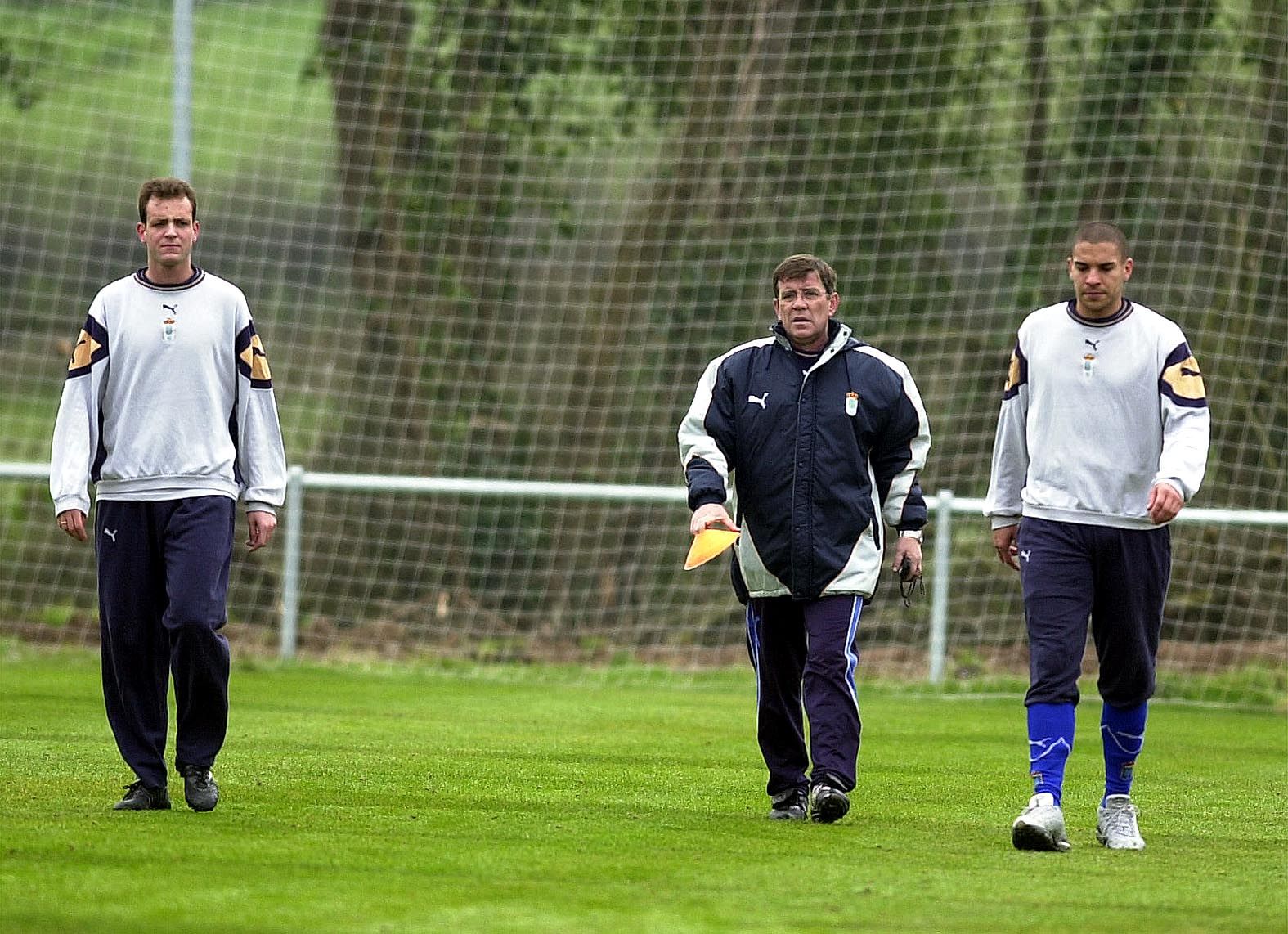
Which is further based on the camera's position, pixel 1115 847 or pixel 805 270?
pixel 805 270

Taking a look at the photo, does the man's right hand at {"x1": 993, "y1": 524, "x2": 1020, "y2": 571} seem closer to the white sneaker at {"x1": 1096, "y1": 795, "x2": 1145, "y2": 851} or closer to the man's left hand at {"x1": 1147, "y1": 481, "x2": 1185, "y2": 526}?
the man's left hand at {"x1": 1147, "y1": 481, "x2": 1185, "y2": 526}

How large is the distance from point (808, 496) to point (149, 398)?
6.49 ft

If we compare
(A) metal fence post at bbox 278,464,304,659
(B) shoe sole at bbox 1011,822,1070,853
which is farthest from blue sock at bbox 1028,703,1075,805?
(A) metal fence post at bbox 278,464,304,659

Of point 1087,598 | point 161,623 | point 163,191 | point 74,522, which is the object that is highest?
point 163,191

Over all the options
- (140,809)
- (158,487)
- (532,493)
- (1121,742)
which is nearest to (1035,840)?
(1121,742)

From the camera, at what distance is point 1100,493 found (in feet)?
17.3

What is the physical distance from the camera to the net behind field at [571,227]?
13000 mm

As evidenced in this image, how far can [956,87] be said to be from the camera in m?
13.2

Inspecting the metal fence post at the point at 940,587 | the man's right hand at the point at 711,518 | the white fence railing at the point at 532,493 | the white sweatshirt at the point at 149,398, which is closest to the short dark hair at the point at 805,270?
the man's right hand at the point at 711,518

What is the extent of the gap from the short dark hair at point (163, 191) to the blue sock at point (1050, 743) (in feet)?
9.35

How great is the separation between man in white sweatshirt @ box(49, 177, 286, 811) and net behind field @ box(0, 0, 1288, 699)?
692 cm

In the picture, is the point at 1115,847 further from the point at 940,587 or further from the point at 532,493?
the point at 532,493

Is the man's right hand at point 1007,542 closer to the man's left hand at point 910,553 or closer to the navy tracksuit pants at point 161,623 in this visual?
the man's left hand at point 910,553

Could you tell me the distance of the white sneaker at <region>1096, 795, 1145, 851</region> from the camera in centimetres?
526
